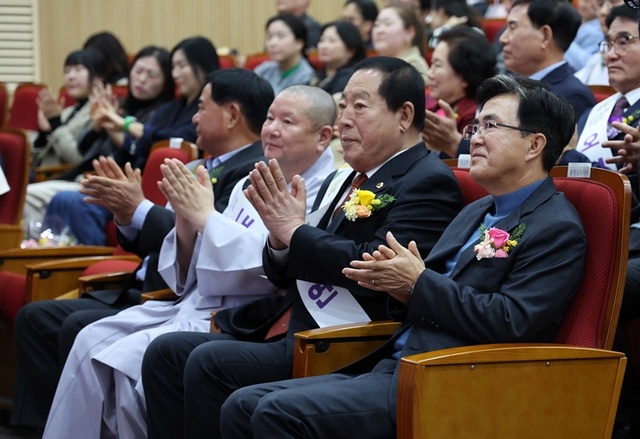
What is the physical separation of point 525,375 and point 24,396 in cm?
210

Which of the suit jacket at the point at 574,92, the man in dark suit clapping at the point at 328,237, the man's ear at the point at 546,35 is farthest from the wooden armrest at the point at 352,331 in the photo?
the man's ear at the point at 546,35

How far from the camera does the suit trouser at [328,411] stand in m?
2.19

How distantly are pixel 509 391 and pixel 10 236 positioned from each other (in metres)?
2.68

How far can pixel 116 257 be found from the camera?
3834mm

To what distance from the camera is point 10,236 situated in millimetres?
4215

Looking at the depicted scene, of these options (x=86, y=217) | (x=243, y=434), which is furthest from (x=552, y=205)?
(x=86, y=217)

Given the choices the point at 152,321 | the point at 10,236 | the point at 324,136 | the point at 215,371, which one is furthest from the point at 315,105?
the point at 10,236

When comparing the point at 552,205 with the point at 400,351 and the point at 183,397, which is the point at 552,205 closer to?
the point at 400,351

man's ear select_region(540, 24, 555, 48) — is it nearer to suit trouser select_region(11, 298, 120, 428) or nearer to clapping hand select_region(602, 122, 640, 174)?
clapping hand select_region(602, 122, 640, 174)

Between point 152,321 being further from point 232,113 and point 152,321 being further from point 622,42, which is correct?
point 622,42

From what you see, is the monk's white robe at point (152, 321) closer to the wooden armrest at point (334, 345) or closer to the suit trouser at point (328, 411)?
the wooden armrest at point (334, 345)

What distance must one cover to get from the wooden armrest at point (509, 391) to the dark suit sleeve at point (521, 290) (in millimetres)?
61

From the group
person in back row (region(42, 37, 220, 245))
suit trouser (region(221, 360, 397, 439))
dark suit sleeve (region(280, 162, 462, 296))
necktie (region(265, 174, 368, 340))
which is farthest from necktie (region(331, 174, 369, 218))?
person in back row (region(42, 37, 220, 245))

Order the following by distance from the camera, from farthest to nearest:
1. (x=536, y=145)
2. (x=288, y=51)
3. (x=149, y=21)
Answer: (x=149, y=21) → (x=288, y=51) → (x=536, y=145)
